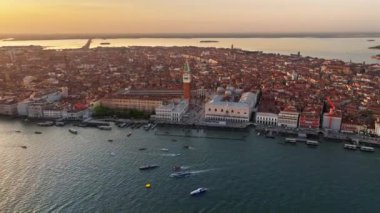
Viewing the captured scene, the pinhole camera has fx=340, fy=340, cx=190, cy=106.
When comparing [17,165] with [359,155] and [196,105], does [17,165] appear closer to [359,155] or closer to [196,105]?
[196,105]

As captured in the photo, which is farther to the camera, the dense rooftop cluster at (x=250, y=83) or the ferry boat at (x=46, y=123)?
the dense rooftop cluster at (x=250, y=83)

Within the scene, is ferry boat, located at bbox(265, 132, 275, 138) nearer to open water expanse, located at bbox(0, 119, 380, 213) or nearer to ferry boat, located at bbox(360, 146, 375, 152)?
open water expanse, located at bbox(0, 119, 380, 213)

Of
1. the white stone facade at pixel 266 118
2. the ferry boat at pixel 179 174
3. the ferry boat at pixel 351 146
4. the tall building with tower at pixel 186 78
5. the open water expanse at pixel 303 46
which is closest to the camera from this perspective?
the ferry boat at pixel 179 174

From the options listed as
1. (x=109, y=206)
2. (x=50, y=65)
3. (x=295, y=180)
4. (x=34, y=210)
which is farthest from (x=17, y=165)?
(x=50, y=65)

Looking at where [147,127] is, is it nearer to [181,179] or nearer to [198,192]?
[181,179]

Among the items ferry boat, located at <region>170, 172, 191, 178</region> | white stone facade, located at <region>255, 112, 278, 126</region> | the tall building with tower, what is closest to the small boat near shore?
ferry boat, located at <region>170, 172, 191, 178</region>

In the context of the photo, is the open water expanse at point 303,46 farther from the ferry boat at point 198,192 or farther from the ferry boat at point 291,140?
the ferry boat at point 198,192

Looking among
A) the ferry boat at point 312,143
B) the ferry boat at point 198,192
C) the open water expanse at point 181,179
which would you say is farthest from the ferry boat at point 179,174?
the ferry boat at point 312,143

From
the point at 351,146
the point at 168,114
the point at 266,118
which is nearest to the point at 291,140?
the point at 351,146
